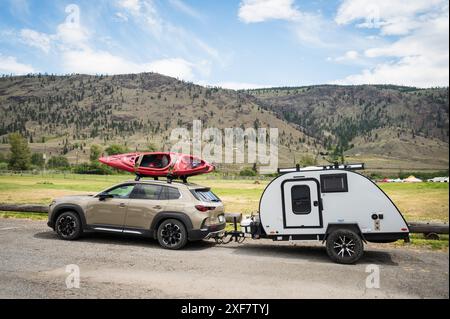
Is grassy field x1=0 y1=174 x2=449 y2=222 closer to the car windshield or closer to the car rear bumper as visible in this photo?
the car windshield

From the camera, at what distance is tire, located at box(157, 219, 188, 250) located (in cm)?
1002

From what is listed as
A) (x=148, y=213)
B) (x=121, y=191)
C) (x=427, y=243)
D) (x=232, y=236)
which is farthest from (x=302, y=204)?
(x=121, y=191)

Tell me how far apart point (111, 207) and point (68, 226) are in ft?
5.46

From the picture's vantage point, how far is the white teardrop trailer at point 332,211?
8.75 metres

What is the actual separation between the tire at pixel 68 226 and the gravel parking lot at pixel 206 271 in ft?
1.08

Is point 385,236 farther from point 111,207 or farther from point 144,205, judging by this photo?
point 111,207

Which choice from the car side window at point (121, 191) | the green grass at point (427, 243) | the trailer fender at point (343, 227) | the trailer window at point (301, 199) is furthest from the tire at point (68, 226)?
the green grass at point (427, 243)

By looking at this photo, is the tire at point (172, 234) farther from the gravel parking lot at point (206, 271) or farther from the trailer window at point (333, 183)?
the trailer window at point (333, 183)

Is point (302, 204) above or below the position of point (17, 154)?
below

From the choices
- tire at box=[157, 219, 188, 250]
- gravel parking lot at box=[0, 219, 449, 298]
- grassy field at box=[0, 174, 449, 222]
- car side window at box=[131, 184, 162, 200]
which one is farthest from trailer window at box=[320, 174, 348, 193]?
grassy field at box=[0, 174, 449, 222]

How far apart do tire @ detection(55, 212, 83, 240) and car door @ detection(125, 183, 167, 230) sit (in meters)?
1.71

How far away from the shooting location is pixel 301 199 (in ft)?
30.4

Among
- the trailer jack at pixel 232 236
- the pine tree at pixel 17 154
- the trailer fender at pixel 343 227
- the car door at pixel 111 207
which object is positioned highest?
the pine tree at pixel 17 154
